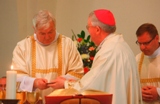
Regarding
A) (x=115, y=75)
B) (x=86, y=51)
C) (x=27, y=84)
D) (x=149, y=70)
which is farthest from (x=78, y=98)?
(x=86, y=51)

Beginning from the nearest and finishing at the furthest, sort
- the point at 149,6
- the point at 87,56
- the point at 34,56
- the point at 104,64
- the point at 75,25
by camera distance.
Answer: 1. the point at 104,64
2. the point at 34,56
3. the point at 87,56
4. the point at 149,6
5. the point at 75,25

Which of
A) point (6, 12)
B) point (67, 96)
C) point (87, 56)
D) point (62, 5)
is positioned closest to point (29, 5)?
point (6, 12)

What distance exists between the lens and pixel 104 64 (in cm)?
310

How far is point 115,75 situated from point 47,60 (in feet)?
3.54

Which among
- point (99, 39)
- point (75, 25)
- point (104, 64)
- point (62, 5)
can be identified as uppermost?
point (62, 5)

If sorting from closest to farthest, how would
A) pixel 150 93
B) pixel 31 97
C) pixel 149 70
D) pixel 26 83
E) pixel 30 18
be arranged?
pixel 31 97 < pixel 26 83 < pixel 150 93 < pixel 149 70 < pixel 30 18

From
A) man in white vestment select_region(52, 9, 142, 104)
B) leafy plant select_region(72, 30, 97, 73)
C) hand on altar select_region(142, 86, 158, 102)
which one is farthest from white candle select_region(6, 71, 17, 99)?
leafy plant select_region(72, 30, 97, 73)

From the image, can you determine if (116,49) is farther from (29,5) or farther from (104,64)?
(29,5)

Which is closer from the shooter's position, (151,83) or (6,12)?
(151,83)

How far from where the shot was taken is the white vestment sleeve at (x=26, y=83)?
11.8ft

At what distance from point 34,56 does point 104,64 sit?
43.2 inches

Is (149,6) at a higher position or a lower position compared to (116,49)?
higher

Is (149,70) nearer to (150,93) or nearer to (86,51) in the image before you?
(150,93)

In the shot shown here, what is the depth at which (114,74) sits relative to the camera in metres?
3.11
